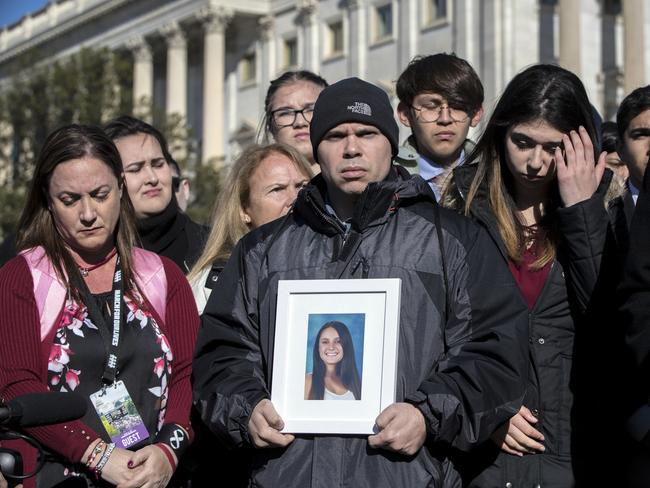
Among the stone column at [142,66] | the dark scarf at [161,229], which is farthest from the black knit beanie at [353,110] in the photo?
the stone column at [142,66]

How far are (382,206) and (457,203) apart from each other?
83cm

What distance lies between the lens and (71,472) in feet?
17.4

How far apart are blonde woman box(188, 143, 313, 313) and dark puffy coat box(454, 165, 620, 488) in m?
1.92

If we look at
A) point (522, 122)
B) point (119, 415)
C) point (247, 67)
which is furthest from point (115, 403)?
point (247, 67)

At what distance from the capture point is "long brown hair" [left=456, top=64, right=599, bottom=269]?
17.7ft

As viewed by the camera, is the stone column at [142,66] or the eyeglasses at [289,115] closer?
the eyeglasses at [289,115]

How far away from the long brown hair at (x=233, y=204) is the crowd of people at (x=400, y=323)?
77 centimetres

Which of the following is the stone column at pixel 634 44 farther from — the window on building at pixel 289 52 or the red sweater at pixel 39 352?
the red sweater at pixel 39 352

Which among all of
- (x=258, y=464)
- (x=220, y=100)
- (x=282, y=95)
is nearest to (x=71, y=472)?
(x=258, y=464)

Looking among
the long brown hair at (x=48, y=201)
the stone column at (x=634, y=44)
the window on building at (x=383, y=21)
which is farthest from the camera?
the window on building at (x=383, y=21)

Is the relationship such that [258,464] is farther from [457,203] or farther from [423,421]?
[457,203]

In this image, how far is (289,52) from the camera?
5319cm

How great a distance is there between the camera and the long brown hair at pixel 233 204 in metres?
6.71

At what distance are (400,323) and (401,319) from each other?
0.02 m
